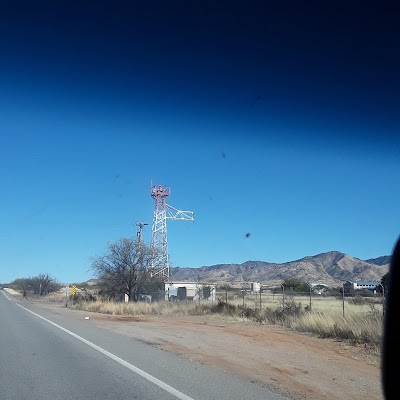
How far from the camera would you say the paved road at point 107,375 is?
10000mm

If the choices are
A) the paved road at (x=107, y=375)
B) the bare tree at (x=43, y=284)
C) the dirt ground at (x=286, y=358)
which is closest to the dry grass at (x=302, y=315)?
the dirt ground at (x=286, y=358)

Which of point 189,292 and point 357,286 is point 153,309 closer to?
point 189,292

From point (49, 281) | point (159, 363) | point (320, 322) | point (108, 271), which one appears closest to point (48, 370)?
point (159, 363)

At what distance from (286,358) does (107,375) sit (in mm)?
5597

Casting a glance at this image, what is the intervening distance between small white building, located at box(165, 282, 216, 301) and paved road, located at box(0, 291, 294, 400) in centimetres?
3708

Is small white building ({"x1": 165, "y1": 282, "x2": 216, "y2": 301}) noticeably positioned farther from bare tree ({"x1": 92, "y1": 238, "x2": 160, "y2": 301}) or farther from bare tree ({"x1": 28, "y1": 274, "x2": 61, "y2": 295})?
bare tree ({"x1": 28, "y1": 274, "x2": 61, "y2": 295})

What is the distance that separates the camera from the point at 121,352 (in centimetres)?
1625

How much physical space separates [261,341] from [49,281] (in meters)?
120

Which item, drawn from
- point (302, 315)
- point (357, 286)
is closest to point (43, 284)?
point (357, 286)

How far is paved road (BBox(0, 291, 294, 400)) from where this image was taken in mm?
10000

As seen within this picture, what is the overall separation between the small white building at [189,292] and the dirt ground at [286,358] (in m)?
31.5

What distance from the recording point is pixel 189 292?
64.8 metres

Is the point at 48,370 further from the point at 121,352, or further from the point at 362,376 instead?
the point at 362,376

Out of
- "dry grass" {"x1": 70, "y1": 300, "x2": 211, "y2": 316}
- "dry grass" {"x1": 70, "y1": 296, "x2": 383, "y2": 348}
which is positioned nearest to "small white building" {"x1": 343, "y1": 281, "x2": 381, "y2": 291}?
"dry grass" {"x1": 70, "y1": 300, "x2": 211, "y2": 316}
